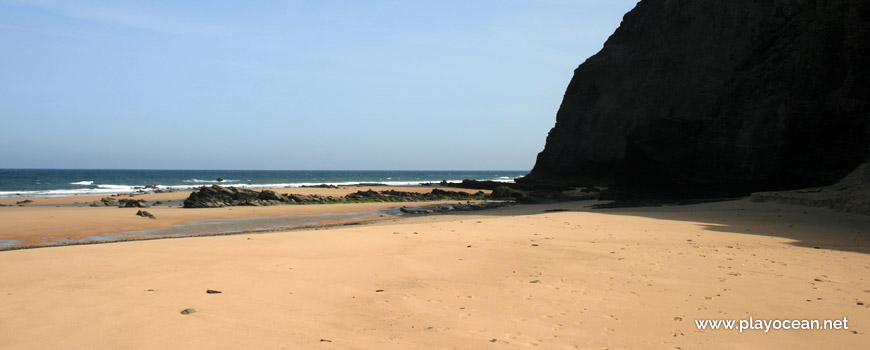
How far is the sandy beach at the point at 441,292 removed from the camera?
3994mm

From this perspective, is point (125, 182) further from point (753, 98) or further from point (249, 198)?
point (753, 98)

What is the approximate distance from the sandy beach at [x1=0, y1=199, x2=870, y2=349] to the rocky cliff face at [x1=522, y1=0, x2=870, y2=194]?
8.17 m

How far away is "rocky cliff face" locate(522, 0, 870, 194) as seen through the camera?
15.9 metres

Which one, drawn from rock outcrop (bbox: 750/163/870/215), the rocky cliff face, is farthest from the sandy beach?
the rocky cliff face

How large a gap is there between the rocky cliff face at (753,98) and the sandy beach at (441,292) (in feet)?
26.8

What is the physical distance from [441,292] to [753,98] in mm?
17914

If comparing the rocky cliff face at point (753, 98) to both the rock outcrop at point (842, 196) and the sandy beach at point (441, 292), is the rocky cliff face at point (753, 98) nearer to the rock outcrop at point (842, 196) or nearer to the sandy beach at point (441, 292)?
the rock outcrop at point (842, 196)

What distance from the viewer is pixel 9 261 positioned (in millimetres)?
7332

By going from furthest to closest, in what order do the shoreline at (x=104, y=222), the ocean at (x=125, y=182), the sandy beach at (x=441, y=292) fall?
the ocean at (x=125, y=182) → the shoreline at (x=104, y=222) → the sandy beach at (x=441, y=292)

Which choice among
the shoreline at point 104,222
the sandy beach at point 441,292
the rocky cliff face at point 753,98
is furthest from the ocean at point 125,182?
the rocky cliff face at point 753,98

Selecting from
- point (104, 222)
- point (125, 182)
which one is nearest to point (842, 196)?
point (104, 222)

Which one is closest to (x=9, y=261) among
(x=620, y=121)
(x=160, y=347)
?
(x=160, y=347)

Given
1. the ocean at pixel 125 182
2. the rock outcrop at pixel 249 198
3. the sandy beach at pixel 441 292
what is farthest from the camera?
the ocean at pixel 125 182

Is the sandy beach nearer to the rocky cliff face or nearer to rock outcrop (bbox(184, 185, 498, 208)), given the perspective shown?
the rocky cliff face
